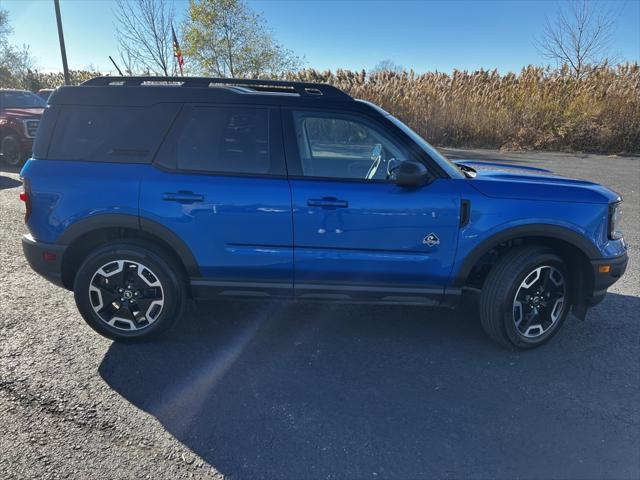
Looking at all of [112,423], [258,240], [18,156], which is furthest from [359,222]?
[18,156]

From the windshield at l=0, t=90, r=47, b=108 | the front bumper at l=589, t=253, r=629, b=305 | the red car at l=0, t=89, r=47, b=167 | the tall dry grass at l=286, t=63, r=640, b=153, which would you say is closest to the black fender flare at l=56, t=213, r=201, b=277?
the front bumper at l=589, t=253, r=629, b=305

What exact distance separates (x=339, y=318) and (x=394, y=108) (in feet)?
49.9

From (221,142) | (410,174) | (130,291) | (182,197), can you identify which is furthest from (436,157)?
(130,291)

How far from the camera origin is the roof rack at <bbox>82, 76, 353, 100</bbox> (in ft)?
11.0

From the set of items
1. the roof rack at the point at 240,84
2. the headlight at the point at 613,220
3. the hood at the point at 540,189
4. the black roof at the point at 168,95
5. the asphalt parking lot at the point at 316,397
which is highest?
the roof rack at the point at 240,84

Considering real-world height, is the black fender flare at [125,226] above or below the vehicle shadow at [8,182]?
above

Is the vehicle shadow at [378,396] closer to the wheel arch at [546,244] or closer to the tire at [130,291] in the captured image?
the tire at [130,291]

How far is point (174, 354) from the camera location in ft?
10.6

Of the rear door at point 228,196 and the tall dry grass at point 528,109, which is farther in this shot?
the tall dry grass at point 528,109

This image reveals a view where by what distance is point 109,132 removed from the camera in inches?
126

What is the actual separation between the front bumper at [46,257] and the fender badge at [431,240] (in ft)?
8.75

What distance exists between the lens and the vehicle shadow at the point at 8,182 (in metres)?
8.85

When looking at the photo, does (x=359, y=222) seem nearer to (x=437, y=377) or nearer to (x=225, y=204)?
(x=225, y=204)

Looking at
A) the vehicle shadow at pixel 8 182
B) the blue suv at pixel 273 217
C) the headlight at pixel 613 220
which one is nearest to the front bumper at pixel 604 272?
the blue suv at pixel 273 217
